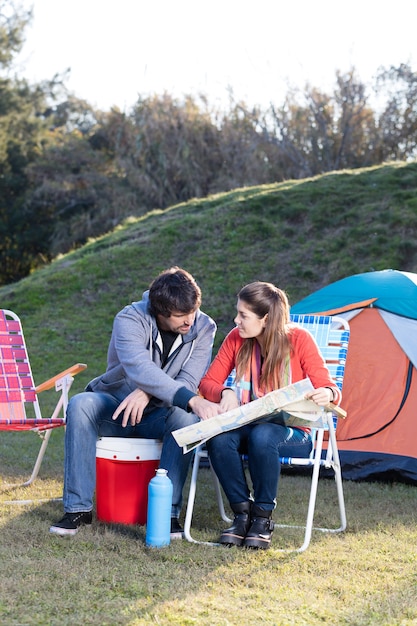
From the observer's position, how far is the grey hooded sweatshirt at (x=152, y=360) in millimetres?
3168

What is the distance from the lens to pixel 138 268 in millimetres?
10203

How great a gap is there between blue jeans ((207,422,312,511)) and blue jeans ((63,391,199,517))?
6.6 inches

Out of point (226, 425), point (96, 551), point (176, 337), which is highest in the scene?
point (176, 337)

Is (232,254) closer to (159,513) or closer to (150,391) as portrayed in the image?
(150,391)

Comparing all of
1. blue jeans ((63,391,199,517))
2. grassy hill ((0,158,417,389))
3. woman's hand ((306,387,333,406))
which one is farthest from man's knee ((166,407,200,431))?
grassy hill ((0,158,417,389))

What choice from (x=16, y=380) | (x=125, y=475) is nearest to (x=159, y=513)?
(x=125, y=475)

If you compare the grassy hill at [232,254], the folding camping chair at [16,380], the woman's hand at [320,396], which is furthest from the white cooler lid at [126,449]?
the grassy hill at [232,254]

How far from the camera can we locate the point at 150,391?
318 cm

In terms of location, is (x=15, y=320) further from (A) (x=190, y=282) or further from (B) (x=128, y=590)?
(B) (x=128, y=590)

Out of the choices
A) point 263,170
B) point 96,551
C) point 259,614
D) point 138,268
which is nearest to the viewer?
point 259,614

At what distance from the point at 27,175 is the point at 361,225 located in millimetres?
12553

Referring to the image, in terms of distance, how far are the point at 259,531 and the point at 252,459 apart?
265mm

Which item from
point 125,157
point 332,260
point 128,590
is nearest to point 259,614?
point 128,590

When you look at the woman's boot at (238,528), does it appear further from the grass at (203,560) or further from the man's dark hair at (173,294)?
the man's dark hair at (173,294)
